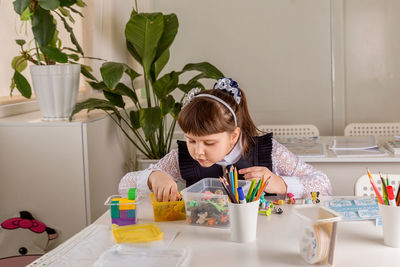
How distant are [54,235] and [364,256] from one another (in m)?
1.63

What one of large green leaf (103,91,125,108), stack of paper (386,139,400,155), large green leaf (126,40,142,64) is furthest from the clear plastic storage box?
large green leaf (126,40,142,64)

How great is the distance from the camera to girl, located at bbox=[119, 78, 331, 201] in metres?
1.71

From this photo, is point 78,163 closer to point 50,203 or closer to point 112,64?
point 50,203

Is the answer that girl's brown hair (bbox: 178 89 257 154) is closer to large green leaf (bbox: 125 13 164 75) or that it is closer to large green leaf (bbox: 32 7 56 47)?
large green leaf (bbox: 32 7 56 47)

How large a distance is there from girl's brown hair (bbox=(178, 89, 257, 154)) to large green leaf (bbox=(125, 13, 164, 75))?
48.4 inches

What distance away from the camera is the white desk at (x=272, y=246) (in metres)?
1.24

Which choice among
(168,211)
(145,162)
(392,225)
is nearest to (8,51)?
(145,162)

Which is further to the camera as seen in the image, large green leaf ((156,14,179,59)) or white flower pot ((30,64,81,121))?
large green leaf ((156,14,179,59))

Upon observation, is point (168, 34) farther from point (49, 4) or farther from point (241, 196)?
point (241, 196)

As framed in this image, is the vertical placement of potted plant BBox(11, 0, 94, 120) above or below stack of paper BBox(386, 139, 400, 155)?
above

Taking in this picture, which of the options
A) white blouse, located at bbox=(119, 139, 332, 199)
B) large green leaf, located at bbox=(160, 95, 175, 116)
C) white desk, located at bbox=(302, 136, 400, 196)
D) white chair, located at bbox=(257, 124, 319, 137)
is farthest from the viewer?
white chair, located at bbox=(257, 124, 319, 137)

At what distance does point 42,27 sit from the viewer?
243cm

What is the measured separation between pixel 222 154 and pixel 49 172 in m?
1.06

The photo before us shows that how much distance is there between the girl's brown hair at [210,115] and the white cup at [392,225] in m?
0.59
